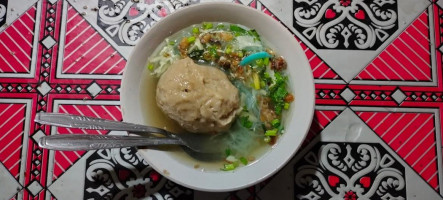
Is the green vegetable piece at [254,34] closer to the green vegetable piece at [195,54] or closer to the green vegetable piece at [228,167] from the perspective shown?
the green vegetable piece at [195,54]

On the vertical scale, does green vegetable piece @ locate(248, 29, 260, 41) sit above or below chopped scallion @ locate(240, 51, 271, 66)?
above

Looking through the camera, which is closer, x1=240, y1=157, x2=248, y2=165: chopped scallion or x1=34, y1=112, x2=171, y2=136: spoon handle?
x1=34, y1=112, x2=171, y2=136: spoon handle

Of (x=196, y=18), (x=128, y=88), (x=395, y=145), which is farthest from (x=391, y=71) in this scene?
(x=128, y=88)

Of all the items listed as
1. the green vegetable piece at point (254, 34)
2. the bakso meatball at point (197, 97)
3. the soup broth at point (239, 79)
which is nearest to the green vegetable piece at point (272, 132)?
the soup broth at point (239, 79)

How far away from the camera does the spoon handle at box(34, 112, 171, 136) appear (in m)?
1.04

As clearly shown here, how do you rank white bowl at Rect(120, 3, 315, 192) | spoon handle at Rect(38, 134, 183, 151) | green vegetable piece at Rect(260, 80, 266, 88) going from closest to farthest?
spoon handle at Rect(38, 134, 183, 151) < white bowl at Rect(120, 3, 315, 192) < green vegetable piece at Rect(260, 80, 266, 88)

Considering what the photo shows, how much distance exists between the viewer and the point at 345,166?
1346 mm

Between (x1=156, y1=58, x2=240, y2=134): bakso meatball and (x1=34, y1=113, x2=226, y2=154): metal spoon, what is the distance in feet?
0.16

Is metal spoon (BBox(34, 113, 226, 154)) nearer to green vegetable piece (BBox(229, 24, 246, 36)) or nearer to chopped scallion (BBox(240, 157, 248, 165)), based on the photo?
chopped scallion (BBox(240, 157, 248, 165))

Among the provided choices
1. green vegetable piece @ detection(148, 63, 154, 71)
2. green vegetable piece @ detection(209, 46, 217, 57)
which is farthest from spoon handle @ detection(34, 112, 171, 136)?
green vegetable piece @ detection(209, 46, 217, 57)

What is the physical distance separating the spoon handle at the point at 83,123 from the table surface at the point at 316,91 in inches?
9.4

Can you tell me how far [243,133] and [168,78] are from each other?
25cm

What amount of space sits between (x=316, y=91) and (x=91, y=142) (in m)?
0.67

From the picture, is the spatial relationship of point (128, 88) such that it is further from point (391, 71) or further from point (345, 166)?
point (391, 71)
